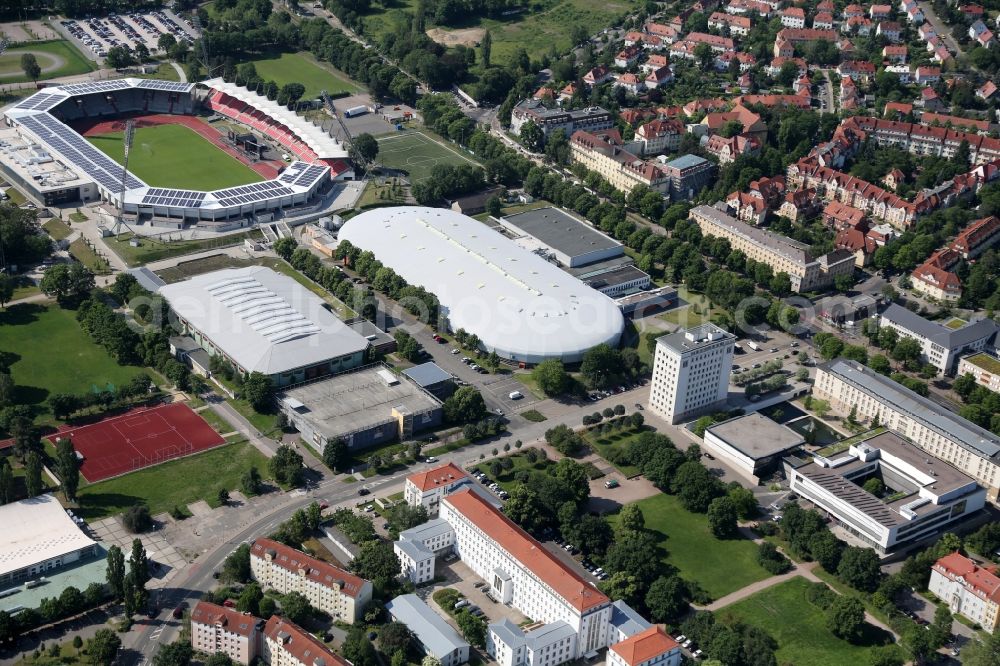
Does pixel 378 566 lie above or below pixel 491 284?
below

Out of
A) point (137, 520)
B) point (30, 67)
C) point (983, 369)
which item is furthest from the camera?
point (30, 67)

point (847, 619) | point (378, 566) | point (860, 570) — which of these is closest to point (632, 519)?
point (860, 570)

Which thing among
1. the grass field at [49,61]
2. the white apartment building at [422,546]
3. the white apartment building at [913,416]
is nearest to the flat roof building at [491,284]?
the white apartment building at [913,416]

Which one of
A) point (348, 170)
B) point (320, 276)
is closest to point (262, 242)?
point (320, 276)

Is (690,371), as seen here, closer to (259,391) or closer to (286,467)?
(286,467)

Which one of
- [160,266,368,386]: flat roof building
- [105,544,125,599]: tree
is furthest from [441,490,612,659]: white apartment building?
[160,266,368,386]: flat roof building

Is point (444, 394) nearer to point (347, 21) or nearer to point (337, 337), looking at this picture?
point (337, 337)

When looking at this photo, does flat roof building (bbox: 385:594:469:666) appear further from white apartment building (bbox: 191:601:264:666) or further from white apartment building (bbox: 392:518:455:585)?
white apartment building (bbox: 191:601:264:666)
